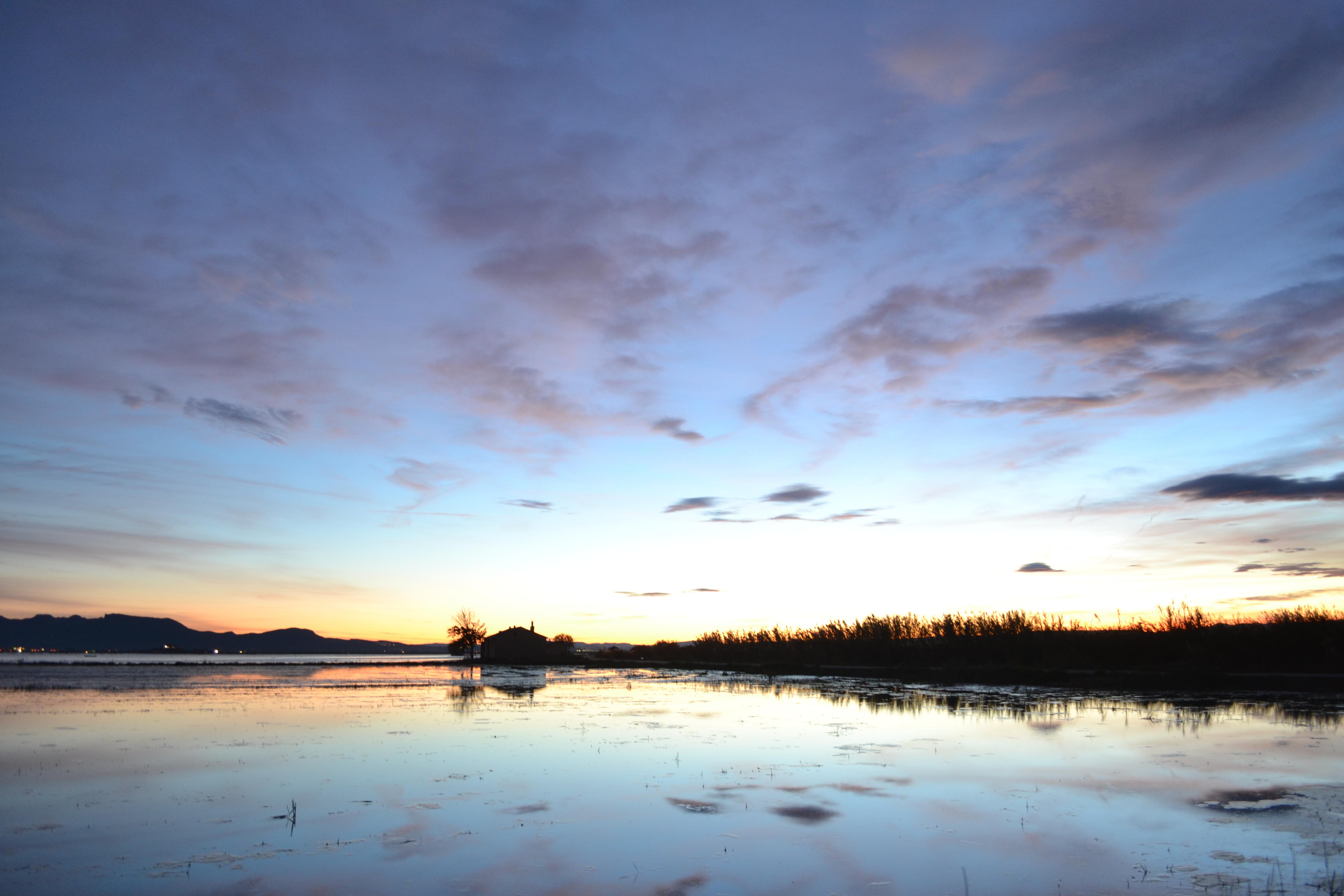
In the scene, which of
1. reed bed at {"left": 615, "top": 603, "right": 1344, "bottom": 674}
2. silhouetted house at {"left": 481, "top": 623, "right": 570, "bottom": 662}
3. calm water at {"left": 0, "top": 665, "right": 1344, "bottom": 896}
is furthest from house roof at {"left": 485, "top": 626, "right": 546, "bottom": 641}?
calm water at {"left": 0, "top": 665, "right": 1344, "bottom": 896}

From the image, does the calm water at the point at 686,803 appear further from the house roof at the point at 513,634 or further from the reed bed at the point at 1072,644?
the house roof at the point at 513,634

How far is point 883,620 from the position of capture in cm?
4459

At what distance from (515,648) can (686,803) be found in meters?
70.4

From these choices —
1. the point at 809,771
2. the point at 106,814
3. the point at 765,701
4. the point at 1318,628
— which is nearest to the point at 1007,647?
the point at 1318,628

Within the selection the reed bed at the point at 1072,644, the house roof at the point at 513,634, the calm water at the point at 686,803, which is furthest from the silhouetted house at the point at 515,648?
the calm water at the point at 686,803

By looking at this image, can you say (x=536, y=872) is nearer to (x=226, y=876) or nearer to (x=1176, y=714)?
(x=226, y=876)

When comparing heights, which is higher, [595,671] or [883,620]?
[883,620]

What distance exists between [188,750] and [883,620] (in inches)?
1488

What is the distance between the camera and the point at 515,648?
76.2m

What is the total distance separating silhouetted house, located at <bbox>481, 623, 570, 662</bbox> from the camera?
75.3 meters

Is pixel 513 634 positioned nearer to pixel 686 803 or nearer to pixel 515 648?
pixel 515 648

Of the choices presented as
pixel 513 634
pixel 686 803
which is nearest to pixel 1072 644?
pixel 686 803

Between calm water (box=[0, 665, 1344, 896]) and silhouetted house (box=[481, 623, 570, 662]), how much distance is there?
5769cm

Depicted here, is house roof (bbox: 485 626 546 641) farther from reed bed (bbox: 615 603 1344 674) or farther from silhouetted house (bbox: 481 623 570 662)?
reed bed (bbox: 615 603 1344 674)
